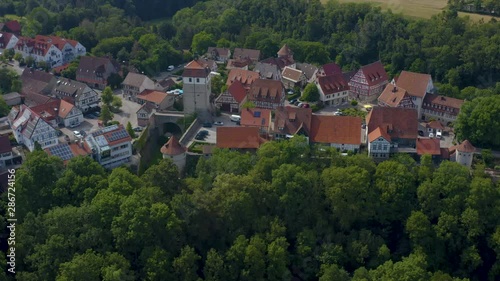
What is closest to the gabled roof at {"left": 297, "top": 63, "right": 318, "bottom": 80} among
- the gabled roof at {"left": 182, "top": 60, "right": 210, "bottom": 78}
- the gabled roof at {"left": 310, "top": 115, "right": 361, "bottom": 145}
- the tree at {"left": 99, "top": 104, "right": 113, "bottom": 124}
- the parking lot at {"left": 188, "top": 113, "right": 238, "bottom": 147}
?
the parking lot at {"left": 188, "top": 113, "right": 238, "bottom": 147}

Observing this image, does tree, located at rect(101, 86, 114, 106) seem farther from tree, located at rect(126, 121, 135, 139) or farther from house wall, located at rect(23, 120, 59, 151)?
house wall, located at rect(23, 120, 59, 151)

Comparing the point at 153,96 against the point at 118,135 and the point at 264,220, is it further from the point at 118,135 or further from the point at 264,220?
the point at 264,220

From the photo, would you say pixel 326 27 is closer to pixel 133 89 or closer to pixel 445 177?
pixel 133 89

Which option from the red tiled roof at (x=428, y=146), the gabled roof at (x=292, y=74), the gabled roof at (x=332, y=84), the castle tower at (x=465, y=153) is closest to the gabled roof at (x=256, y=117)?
the gabled roof at (x=332, y=84)

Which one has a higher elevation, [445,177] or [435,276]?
[445,177]

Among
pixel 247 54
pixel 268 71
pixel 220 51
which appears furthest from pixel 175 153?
pixel 220 51

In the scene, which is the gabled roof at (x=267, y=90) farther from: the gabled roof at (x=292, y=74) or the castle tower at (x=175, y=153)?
the castle tower at (x=175, y=153)

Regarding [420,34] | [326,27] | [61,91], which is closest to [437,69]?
[420,34]
